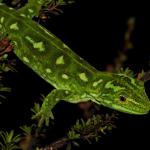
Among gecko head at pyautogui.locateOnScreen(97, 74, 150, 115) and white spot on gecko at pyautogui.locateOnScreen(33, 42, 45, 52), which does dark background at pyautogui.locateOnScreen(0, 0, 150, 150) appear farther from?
gecko head at pyautogui.locateOnScreen(97, 74, 150, 115)

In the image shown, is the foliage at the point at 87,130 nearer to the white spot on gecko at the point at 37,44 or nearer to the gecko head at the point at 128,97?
the gecko head at the point at 128,97

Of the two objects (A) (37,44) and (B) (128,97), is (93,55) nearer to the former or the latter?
(A) (37,44)

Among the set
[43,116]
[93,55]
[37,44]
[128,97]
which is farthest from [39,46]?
[93,55]

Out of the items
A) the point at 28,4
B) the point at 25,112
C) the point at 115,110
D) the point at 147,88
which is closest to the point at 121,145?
the point at 147,88

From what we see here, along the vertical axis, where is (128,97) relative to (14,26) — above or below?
below

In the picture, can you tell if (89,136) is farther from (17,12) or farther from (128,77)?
(17,12)

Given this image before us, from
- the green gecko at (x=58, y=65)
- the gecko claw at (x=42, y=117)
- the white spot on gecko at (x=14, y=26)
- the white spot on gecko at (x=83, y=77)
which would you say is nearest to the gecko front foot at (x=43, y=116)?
the gecko claw at (x=42, y=117)
